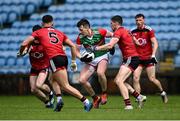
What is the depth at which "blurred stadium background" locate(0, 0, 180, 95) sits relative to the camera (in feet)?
89.8

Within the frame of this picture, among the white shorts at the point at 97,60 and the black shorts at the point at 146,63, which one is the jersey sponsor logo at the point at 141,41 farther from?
the white shorts at the point at 97,60

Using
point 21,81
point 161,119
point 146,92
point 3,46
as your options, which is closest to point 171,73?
point 146,92

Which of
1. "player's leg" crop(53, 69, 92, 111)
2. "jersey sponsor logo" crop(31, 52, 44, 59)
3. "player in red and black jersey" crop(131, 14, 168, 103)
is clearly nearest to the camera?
"player's leg" crop(53, 69, 92, 111)

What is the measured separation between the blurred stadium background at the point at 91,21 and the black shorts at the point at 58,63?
11.8 m

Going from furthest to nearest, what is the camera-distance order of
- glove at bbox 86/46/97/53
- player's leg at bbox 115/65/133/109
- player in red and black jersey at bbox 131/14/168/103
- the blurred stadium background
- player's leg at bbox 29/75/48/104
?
1. the blurred stadium background
2. player in red and black jersey at bbox 131/14/168/103
3. player's leg at bbox 29/75/48/104
4. glove at bbox 86/46/97/53
5. player's leg at bbox 115/65/133/109

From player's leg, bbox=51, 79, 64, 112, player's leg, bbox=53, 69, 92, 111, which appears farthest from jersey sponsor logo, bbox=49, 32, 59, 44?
player's leg, bbox=51, 79, 64, 112

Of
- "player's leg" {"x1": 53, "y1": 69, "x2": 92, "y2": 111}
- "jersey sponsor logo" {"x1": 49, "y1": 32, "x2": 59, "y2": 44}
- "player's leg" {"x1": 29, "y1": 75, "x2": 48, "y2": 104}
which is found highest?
"jersey sponsor logo" {"x1": 49, "y1": 32, "x2": 59, "y2": 44}

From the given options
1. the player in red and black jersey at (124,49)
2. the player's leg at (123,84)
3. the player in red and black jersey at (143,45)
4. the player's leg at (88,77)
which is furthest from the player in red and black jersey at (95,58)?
the player's leg at (123,84)

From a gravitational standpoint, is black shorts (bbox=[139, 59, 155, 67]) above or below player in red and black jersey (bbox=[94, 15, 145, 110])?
below

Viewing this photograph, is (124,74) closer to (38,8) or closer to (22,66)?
(22,66)

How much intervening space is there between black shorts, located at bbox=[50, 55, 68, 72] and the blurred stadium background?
11784 mm

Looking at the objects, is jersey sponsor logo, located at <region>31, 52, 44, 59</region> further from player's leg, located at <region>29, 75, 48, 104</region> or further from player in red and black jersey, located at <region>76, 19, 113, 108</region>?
player in red and black jersey, located at <region>76, 19, 113, 108</region>

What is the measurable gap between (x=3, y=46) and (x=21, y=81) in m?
4.56

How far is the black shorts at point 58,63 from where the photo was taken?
15273 millimetres
